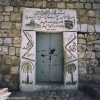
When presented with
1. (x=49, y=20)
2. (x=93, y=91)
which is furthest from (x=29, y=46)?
(x=93, y=91)

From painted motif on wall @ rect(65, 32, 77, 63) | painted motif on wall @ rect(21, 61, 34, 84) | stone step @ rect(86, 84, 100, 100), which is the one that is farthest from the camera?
painted motif on wall @ rect(65, 32, 77, 63)

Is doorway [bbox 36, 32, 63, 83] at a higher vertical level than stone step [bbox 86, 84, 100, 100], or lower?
higher

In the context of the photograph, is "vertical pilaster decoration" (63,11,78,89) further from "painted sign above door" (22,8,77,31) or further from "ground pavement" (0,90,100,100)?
"ground pavement" (0,90,100,100)

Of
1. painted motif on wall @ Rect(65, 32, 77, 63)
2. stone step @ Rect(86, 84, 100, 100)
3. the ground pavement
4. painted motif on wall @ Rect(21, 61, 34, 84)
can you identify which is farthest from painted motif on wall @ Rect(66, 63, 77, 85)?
painted motif on wall @ Rect(21, 61, 34, 84)

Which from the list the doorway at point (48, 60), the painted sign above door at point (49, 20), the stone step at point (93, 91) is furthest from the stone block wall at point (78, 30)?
the doorway at point (48, 60)

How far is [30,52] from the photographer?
435 centimetres

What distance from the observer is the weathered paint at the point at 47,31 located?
14.1ft

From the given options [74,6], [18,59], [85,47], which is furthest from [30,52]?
[74,6]

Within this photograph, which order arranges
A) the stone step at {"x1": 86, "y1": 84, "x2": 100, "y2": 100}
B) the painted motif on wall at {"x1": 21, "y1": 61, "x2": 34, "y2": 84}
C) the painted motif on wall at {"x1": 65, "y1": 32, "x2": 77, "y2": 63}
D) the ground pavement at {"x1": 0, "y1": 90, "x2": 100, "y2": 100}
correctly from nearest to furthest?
the stone step at {"x1": 86, "y1": 84, "x2": 100, "y2": 100}
the ground pavement at {"x1": 0, "y1": 90, "x2": 100, "y2": 100}
the painted motif on wall at {"x1": 21, "y1": 61, "x2": 34, "y2": 84}
the painted motif on wall at {"x1": 65, "y1": 32, "x2": 77, "y2": 63}

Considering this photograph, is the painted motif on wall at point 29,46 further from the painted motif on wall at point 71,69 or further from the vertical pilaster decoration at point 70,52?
the painted motif on wall at point 71,69

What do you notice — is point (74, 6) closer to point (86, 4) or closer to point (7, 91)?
point (86, 4)

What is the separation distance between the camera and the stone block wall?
4.31 m

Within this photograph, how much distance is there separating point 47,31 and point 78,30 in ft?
3.31

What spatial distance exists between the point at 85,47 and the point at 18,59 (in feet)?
7.09
